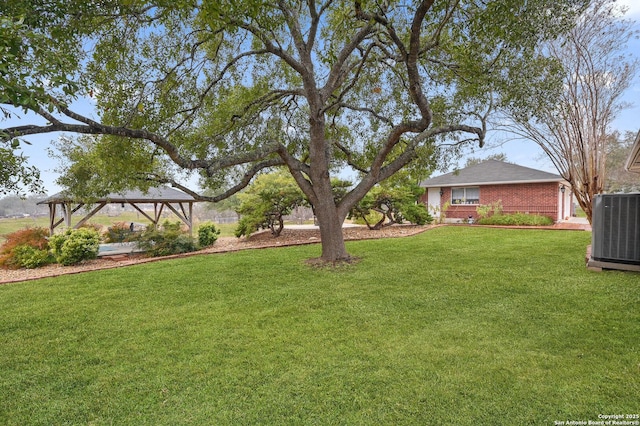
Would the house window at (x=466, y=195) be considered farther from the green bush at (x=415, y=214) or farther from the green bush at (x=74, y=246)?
the green bush at (x=74, y=246)

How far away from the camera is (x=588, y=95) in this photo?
32.9 ft

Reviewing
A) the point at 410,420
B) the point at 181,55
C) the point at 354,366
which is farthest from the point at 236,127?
the point at 410,420

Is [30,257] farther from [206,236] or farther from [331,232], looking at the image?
[331,232]

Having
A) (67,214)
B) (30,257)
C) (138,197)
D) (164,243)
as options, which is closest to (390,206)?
(164,243)

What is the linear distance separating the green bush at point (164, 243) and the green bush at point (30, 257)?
2.41 meters

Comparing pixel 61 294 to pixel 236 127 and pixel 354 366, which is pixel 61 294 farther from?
pixel 354 366

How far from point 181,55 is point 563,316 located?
8.13 m

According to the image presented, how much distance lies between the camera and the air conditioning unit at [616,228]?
5.23 m

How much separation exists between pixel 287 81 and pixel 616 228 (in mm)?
7897

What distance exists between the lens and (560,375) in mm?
2525

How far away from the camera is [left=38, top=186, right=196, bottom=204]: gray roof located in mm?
10656

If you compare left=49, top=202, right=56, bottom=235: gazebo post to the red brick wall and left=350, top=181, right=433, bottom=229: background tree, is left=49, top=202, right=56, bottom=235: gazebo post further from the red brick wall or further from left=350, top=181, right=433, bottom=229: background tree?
the red brick wall

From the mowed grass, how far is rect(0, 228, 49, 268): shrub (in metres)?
4.95

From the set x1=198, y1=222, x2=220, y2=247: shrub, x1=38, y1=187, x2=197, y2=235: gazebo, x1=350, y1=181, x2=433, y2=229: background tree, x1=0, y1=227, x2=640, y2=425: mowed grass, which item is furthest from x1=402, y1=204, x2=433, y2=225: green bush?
x1=38, y1=187, x2=197, y2=235: gazebo
